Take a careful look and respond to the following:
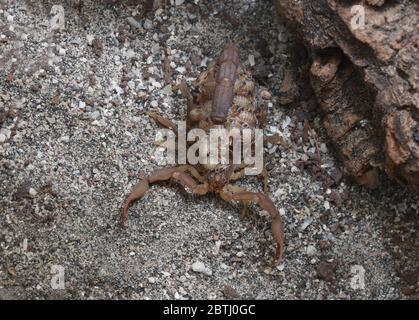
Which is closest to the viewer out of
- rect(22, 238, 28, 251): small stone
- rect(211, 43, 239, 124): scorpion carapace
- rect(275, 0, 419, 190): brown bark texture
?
rect(275, 0, 419, 190): brown bark texture

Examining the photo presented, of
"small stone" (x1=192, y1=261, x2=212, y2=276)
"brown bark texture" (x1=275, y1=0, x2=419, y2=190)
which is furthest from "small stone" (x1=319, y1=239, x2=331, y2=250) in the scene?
"small stone" (x1=192, y1=261, x2=212, y2=276)

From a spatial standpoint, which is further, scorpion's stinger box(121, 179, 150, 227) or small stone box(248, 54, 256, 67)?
small stone box(248, 54, 256, 67)

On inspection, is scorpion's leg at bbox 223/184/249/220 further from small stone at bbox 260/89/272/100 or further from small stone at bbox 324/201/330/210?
small stone at bbox 260/89/272/100

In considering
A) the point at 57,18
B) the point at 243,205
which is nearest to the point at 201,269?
the point at 243,205

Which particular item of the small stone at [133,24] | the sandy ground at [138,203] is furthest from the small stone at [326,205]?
the small stone at [133,24]

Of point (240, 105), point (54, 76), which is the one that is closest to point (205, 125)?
point (240, 105)

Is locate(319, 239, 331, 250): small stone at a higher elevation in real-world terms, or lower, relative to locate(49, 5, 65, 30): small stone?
lower

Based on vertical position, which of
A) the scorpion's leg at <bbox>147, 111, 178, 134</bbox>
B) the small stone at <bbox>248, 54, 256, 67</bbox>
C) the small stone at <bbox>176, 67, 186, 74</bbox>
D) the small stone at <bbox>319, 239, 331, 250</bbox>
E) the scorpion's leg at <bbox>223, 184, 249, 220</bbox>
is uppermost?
the small stone at <bbox>248, 54, 256, 67</bbox>

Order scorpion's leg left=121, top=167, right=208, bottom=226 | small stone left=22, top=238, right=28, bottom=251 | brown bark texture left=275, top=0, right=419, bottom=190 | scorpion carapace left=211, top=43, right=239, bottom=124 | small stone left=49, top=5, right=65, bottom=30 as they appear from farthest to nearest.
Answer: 1. small stone left=49, top=5, right=65, bottom=30
2. scorpion carapace left=211, top=43, right=239, bottom=124
3. scorpion's leg left=121, top=167, right=208, bottom=226
4. small stone left=22, top=238, right=28, bottom=251
5. brown bark texture left=275, top=0, right=419, bottom=190

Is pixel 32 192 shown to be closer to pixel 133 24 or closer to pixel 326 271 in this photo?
pixel 133 24
